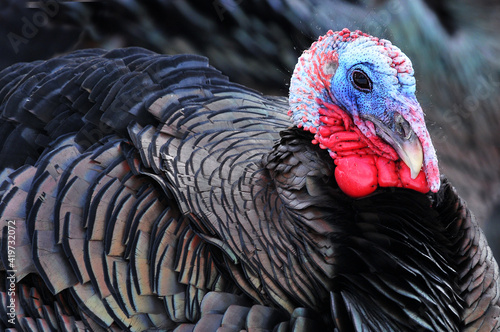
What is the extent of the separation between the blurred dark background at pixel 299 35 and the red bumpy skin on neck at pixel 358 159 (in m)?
1.13

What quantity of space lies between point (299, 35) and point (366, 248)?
50.5 inches

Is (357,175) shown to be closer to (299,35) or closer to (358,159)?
(358,159)

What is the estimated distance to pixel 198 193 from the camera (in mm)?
1583

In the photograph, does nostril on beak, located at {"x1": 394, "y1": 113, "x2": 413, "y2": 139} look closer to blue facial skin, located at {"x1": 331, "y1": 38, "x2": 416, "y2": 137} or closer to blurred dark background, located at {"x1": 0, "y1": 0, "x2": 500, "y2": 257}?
blue facial skin, located at {"x1": 331, "y1": 38, "x2": 416, "y2": 137}

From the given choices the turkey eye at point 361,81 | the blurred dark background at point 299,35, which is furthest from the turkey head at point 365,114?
the blurred dark background at point 299,35

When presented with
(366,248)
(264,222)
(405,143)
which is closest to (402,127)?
(405,143)

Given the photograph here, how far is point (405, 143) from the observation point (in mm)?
1372

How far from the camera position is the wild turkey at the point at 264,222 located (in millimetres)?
1442

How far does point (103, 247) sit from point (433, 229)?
907mm

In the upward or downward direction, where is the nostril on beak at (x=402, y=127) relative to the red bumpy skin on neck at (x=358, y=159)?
upward

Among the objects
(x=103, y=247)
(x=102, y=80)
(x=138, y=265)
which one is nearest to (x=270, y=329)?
(x=138, y=265)

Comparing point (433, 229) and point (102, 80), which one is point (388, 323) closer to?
point (433, 229)

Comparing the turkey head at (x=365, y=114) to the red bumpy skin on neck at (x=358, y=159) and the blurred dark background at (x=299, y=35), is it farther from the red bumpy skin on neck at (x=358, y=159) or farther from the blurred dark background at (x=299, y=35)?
the blurred dark background at (x=299, y=35)

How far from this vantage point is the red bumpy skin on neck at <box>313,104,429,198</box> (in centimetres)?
143
